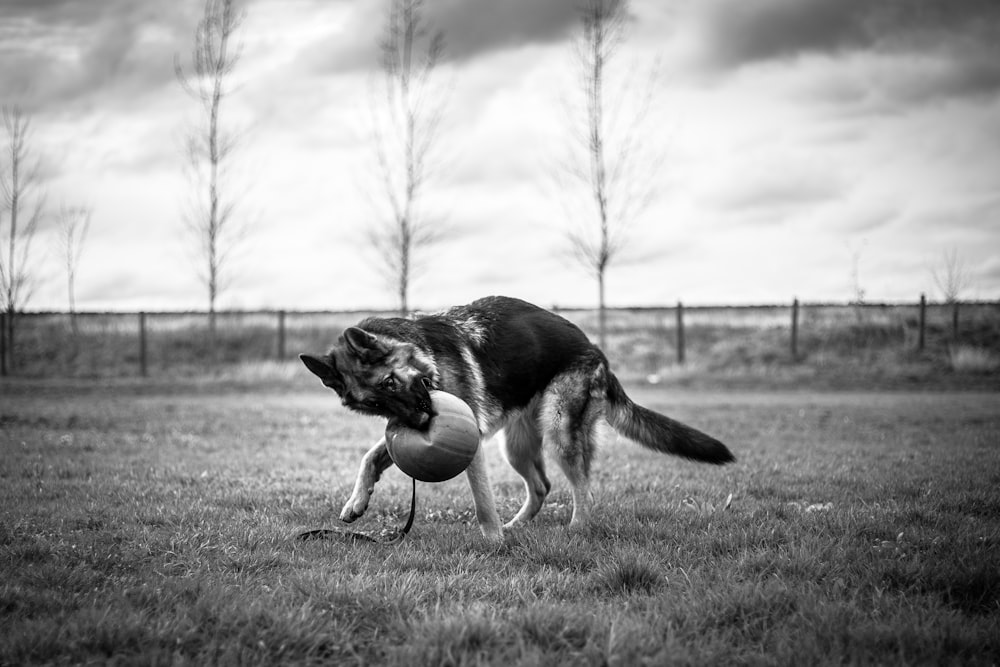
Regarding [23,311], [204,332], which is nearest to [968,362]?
[204,332]

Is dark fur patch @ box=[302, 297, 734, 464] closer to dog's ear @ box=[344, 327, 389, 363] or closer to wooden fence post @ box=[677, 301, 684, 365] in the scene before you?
dog's ear @ box=[344, 327, 389, 363]

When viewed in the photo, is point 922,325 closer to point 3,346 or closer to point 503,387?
point 503,387

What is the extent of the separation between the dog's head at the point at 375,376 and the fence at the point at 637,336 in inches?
812

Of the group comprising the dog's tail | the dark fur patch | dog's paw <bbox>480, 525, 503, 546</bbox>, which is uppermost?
the dark fur patch

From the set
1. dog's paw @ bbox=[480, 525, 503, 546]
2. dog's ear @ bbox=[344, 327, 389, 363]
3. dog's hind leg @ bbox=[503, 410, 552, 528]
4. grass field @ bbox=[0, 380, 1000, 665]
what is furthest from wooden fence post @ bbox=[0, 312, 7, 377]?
dog's paw @ bbox=[480, 525, 503, 546]

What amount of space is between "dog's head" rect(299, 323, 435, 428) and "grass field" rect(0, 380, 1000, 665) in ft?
3.18

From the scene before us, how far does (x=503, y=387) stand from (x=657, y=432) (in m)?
1.38

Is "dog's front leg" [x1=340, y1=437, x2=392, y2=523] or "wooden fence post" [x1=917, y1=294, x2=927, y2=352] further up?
"wooden fence post" [x1=917, y1=294, x2=927, y2=352]

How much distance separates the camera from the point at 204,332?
96.7ft

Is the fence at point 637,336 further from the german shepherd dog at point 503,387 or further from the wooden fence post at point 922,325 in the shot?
the german shepherd dog at point 503,387

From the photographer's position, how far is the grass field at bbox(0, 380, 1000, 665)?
3062 millimetres

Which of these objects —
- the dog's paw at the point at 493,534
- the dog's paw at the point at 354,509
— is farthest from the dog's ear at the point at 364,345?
the dog's paw at the point at 493,534

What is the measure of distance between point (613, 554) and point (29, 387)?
2218 cm

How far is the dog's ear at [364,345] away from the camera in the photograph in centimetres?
459
